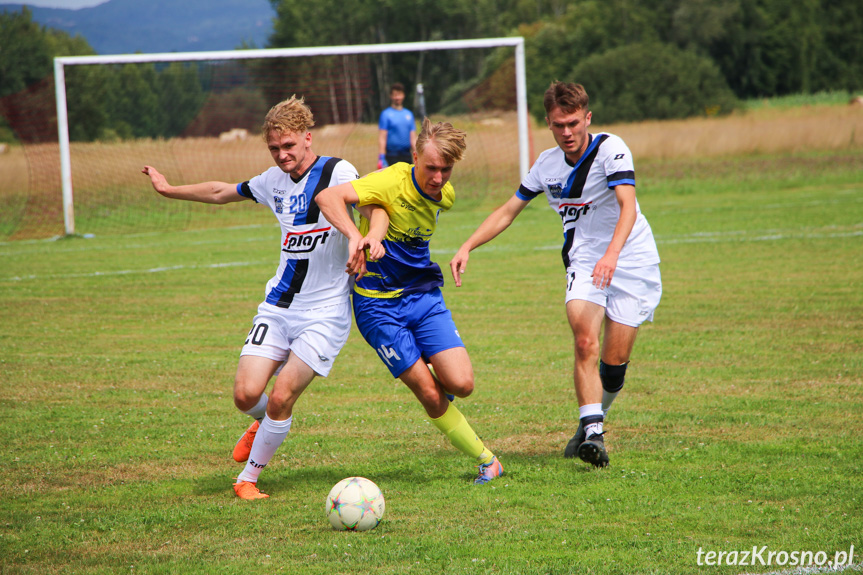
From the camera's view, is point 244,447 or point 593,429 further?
point 244,447

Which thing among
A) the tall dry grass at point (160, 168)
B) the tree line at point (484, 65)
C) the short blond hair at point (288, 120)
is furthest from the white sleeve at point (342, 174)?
the tree line at point (484, 65)

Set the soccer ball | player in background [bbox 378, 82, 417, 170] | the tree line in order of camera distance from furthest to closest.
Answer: the tree line
player in background [bbox 378, 82, 417, 170]
the soccer ball

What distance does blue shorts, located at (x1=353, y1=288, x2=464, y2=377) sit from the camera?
4.59 m

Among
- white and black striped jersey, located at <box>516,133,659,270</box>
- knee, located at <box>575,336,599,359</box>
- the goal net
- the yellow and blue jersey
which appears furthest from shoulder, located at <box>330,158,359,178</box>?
the goal net

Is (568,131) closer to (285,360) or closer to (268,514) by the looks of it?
(285,360)

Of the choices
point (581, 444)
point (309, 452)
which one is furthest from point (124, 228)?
point (581, 444)

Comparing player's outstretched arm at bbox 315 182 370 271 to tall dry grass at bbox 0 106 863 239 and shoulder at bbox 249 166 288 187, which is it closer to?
shoulder at bbox 249 166 288 187

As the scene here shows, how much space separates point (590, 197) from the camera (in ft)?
16.9

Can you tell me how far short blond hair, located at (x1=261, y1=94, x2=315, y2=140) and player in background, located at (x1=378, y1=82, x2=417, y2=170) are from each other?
470 inches

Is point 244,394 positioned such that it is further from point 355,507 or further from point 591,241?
point 591,241

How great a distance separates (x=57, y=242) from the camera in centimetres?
1669

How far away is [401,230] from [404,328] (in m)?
0.53

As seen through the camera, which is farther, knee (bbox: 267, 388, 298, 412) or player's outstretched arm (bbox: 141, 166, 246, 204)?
player's outstretched arm (bbox: 141, 166, 246, 204)

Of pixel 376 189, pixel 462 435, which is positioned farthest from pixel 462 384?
pixel 376 189
